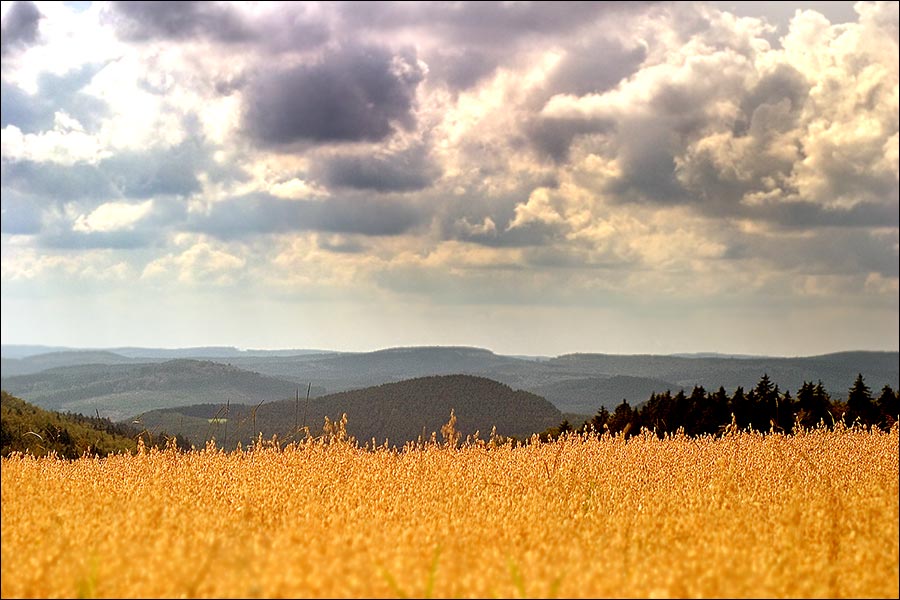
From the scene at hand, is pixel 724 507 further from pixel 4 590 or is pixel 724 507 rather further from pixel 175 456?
pixel 175 456

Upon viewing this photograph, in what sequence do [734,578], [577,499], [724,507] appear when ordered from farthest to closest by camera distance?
[577,499] < [724,507] < [734,578]

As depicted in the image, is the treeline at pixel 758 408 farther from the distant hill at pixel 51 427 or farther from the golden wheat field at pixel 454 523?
the distant hill at pixel 51 427

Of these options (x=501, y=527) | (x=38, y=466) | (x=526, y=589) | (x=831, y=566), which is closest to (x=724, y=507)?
(x=831, y=566)

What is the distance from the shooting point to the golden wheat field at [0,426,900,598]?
5379mm

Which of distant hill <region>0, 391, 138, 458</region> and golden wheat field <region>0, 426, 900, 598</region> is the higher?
golden wheat field <region>0, 426, 900, 598</region>

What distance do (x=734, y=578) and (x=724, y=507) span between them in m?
2.31

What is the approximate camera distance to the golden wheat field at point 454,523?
538 cm

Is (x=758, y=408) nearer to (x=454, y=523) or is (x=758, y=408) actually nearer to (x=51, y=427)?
(x=454, y=523)

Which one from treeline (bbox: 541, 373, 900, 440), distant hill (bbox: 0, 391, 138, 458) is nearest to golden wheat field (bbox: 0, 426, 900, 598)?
treeline (bbox: 541, 373, 900, 440)

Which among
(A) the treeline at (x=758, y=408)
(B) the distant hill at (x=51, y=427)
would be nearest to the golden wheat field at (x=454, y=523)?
(A) the treeline at (x=758, y=408)

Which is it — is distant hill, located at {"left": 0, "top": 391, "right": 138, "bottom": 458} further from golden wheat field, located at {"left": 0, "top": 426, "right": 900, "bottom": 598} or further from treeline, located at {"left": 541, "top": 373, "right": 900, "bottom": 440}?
golden wheat field, located at {"left": 0, "top": 426, "right": 900, "bottom": 598}

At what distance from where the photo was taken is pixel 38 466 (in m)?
11.3

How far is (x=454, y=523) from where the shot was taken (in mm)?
7422

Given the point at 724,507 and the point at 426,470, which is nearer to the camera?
the point at 724,507
